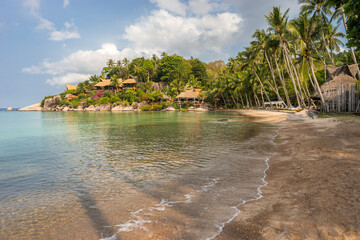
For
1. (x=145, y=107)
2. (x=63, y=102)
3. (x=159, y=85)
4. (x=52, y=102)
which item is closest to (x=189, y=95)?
(x=145, y=107)

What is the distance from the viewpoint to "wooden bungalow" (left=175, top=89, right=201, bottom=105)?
72062mm

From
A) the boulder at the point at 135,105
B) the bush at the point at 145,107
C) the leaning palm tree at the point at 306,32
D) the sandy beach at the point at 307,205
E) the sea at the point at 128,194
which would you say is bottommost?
the sea at the point at 128,194

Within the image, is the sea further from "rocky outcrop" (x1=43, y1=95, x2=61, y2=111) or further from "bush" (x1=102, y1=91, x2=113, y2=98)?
"rocky outcrop" (x1=43, y1=95, x2=61, y2=111)

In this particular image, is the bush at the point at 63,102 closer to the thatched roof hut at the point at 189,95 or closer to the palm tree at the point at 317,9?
the thatched roof hut at the point at 189,95

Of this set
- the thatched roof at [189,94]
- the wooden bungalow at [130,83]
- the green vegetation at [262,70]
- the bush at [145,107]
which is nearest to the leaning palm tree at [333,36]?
the green vegetation at [262,70]

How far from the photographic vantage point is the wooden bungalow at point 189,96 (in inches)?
2837

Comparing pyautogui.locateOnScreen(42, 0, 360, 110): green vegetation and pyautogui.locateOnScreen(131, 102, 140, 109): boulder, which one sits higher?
pyautogui.locateOnScreen(42, 0, 360, 110): green vegetation

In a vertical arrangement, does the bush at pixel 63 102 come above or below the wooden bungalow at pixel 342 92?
above

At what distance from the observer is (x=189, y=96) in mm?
72062

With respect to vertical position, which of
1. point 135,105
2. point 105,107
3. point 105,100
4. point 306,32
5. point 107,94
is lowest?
point 105,107

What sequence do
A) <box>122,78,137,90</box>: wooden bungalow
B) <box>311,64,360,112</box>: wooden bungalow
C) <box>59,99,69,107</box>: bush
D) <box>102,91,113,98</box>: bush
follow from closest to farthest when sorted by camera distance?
<box>311,64,360,112</box>: wooden bungalow < <box>102,91,113,98</box>: bush < <box>122,78,137,90</box>: wooden bungalow < <box>59,99,69,107</box>: bush

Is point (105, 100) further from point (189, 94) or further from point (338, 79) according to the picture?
point (338, 79)

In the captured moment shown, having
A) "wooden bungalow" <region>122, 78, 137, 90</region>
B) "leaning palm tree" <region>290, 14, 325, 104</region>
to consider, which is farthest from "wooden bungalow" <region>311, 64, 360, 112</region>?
"wooden bungalow" <region>122, 78, 137, 90</region>

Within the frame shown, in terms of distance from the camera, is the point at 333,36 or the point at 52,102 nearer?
the point at 333,36
